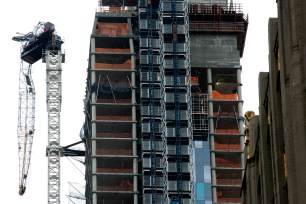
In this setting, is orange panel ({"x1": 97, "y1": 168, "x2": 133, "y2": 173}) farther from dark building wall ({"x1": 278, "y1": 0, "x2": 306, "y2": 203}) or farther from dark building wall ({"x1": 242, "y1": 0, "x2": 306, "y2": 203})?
dark building wall ({"x1": 278, "y1": 0, "x2": 306, "y2": 203})

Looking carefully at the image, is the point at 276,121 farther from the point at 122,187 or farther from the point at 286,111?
the point at 122,187

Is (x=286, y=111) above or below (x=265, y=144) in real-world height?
below

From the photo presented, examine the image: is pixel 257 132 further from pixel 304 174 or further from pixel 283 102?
pixel 304 174

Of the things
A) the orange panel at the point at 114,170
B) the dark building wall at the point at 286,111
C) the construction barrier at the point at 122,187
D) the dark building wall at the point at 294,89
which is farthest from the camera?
the orange panel at the point at 114,170

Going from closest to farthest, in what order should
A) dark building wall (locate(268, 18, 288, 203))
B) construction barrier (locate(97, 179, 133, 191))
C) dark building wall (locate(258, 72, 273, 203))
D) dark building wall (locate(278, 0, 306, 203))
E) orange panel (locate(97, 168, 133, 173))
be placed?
1. dark building wall (locate(278, 0, 306, 203))
2. dark building wall (locate(268, 18, 288, 203))
3. dark building wall (locate(258, 72, 273, 203))
4. construction barrier (locate(97, 179, 133, 191))
5. orange panel (locate(97, 168, 133, 173))

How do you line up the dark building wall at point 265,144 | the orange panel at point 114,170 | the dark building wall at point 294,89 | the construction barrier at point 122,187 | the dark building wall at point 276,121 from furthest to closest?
the orange panel at point 114,170, the construction barrier at point 122,187, the dark building wall at point 265,144, the dark building wall at point 276,121, the dark building wall at point 294,89

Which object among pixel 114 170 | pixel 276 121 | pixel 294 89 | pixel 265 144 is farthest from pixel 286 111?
pixel 114 170

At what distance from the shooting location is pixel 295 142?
5203cm

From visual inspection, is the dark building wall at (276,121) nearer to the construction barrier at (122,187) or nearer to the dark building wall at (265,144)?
the dark building wall at (265,144)

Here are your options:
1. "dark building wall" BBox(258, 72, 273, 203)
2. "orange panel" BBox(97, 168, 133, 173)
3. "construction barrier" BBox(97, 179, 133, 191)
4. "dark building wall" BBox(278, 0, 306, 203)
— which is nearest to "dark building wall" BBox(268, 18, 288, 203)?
"dark building wall" BBox(258, 72, 273, 203)

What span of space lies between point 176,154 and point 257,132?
12564 cm

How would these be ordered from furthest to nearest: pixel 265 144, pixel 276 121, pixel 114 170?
pixel 114 170 < pixel 265 144 < pixel 276 121

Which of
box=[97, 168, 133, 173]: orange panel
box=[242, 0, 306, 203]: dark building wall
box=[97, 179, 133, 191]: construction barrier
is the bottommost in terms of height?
box=[242, 0, 306, 203]: dark building wall

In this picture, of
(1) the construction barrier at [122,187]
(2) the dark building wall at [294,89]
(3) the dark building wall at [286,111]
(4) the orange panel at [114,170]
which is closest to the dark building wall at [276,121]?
(3) the dark building wall at [286,111]
